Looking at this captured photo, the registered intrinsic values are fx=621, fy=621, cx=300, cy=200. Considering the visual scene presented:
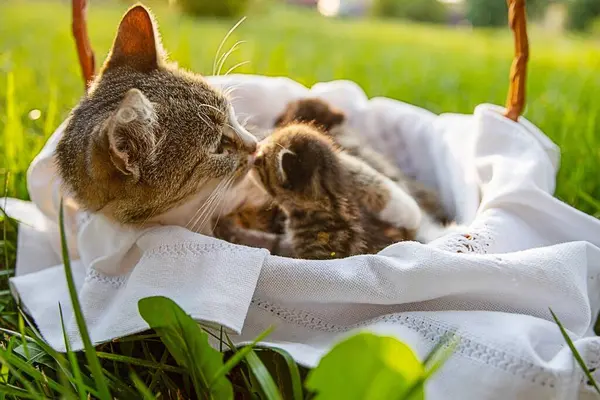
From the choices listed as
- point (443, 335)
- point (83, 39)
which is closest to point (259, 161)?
point (83, 39)

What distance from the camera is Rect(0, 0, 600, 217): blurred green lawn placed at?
6.12 feet

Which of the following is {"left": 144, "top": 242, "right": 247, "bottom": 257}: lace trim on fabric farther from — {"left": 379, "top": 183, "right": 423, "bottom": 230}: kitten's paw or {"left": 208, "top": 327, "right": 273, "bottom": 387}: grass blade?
{"left": 379, "top": 183, "right": 423, "bottom": 230}: kitten's paw

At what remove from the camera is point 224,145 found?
4.32 ft

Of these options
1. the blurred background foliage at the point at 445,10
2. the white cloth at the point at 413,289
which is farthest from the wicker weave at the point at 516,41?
the blurred background foliage at the point at 445,10

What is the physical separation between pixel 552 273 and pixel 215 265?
56 cm

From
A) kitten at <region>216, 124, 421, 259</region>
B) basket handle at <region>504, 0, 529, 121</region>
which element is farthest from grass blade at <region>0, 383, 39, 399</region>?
basket handle at <region>504, 0, 529, 121</region>

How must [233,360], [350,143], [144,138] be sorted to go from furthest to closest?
[350,143] → [144,138] → [233,360]

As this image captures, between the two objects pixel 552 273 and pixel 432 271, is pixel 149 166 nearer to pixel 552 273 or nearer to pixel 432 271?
pixel 432 271

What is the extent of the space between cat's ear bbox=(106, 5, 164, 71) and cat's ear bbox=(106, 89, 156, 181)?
0.24 meters

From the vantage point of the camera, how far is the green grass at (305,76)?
1.46m

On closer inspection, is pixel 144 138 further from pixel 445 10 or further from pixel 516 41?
pixel 445 10

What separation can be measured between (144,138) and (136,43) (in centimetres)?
34

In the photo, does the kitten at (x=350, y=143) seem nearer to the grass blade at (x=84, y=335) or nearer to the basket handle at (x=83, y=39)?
the basket handle at (x=83, y=39)

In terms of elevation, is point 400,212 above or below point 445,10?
above
